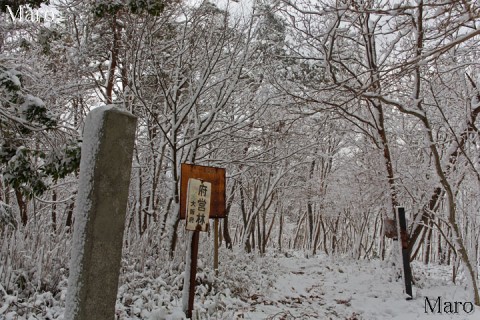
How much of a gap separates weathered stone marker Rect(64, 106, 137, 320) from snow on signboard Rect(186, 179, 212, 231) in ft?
9.67

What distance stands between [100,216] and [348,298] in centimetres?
760

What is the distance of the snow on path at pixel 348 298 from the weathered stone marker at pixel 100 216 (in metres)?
3.80

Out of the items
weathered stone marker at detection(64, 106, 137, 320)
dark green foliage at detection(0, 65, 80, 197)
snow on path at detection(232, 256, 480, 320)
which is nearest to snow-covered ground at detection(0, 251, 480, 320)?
snow on path at detection(232, 256, 480, 320)

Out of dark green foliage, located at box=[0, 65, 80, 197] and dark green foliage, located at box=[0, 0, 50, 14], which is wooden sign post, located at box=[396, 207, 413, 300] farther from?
dark green foliage, located at box=[0, 0, 50, 14]

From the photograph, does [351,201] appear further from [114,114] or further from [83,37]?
[114,114]

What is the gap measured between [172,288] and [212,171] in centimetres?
206

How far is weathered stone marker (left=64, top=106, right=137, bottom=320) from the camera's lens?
179cm

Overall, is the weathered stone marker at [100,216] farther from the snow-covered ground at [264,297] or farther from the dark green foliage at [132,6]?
the dark green foliage at [132,6]

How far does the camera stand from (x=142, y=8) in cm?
607

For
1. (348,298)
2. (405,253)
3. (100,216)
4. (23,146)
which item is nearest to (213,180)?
(23,146)

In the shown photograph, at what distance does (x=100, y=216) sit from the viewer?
1.84m

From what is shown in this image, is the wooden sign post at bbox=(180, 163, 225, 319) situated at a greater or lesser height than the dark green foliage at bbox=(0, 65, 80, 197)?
lesser

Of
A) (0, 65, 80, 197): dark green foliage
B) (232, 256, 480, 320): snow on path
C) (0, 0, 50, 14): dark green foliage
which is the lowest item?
(232, 256, 480, 320): snow on path

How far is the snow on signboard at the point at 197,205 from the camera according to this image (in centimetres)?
489
